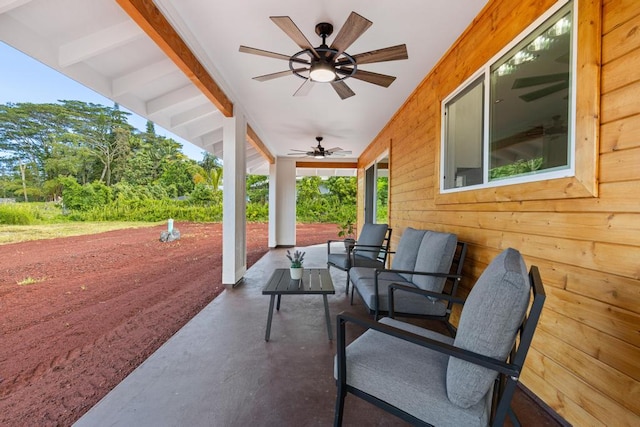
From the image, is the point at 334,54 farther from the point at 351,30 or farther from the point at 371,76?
the point at 371,76

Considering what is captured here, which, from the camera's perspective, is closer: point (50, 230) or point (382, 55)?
point (382, 55)

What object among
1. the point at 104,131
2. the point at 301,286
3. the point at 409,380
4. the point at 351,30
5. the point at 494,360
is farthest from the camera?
the point at 104,131

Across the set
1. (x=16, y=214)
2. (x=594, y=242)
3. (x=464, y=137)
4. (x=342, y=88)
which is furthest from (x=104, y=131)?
(x=594, y=242)

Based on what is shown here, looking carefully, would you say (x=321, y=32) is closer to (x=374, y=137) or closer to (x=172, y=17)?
(x=172, y=17)

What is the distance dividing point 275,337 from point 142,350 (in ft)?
3.28

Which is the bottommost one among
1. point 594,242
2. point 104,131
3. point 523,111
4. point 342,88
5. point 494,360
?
point 494,360

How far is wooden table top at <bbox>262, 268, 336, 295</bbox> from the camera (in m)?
2.22

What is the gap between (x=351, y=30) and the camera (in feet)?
5.78

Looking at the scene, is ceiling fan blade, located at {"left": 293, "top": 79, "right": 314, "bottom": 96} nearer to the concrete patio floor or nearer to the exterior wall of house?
the exterior wall of house

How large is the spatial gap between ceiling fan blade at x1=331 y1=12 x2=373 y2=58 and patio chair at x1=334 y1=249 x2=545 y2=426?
1549 mm

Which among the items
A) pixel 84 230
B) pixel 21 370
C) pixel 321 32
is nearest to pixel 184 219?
pixel 84 230

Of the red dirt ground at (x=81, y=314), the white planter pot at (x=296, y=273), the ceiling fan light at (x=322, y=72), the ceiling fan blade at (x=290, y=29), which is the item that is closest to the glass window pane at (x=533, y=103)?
the ceiling fan light at (x=322, y=72)

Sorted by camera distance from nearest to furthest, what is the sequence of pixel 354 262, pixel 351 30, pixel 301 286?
pixel 351 30 < pixel 301 286 < pixel 354 262

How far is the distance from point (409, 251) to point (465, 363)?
1862mm
